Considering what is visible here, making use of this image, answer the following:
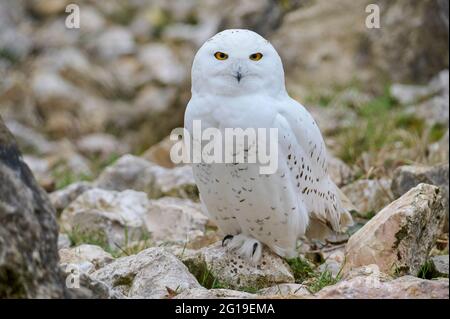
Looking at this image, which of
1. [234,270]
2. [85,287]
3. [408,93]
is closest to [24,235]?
[85,287]

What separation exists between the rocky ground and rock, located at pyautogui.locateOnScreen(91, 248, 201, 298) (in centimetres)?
1

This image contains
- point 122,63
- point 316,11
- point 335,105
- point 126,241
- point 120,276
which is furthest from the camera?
point 122,63

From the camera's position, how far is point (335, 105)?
1003 centimetres

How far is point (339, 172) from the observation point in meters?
7.55

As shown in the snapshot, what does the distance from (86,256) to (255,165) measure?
1.28m

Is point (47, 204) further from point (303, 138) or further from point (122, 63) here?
point (122, 63)

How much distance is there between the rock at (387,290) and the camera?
369 cm

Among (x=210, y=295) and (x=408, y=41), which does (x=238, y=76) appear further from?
(x=408, y=41)

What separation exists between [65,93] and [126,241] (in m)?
6.41

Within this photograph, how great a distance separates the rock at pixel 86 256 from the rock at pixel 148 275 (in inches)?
17.6

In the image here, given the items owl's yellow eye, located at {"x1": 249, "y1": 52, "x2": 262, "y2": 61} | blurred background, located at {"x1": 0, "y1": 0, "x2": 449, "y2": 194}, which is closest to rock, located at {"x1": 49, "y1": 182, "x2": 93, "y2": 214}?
blurred background, located at {"x1": 0, "y1": 0, "x2": 449, "y2": 194}

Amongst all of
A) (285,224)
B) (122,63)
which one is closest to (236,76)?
(285,224)

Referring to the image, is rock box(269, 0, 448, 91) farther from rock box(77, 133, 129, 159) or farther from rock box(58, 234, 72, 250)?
rock box(58, 234, 72, 250)

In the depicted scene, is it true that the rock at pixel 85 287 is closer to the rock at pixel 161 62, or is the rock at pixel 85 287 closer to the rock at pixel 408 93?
the rock at pixel 408 93
